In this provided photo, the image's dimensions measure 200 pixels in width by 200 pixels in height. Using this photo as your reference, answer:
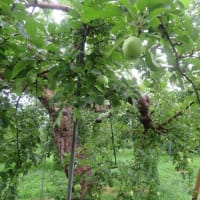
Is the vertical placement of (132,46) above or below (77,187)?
above

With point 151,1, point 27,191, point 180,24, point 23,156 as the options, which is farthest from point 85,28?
point 27,191

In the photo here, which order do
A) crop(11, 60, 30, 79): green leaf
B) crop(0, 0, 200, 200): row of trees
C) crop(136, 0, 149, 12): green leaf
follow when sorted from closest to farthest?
crop(136, 0, 149, 12): green leaf → crop(0, 0, 200, 200): row of trees → crop(11, 60, 30, 79): green leaf

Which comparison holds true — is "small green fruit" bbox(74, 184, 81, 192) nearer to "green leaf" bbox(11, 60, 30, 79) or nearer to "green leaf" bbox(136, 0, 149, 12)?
"green leaf" bbox(11, 60, 30, 79)

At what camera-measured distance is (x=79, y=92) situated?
114 cm

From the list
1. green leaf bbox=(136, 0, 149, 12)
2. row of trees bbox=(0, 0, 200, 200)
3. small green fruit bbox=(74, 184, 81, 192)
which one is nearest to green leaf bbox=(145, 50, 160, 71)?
row of trees bbox=(0, 0, 200, 200)

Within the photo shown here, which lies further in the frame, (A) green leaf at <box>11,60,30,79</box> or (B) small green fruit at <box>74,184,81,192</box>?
(B) small green fruit at <box>74,184,81,192</box>

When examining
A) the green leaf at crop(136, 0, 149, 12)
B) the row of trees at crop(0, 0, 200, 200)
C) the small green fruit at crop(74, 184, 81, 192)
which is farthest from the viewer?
the small green fruit at crop(74, 184, 81, 192)

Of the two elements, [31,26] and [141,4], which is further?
[31,26]

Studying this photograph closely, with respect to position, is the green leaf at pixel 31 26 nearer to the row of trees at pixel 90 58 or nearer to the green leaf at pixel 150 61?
the row of trees at pixel 90 58

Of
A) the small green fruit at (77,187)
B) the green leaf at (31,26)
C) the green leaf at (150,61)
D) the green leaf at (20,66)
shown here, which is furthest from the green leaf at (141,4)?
→ the small green fruit at (77,187)

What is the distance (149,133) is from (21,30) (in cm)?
169

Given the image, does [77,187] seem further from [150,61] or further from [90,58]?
[150,61]

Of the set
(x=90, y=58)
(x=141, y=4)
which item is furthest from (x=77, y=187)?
(x=141, y=4)

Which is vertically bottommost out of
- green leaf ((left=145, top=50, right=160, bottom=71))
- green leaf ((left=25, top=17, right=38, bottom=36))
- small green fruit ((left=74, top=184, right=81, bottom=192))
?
small green fruit ((left=74, top=184, right=81, bottom=192))
